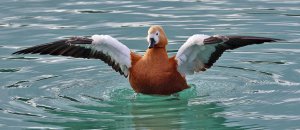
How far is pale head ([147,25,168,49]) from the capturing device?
1430 centimetres

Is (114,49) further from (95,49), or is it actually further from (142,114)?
(142,114)

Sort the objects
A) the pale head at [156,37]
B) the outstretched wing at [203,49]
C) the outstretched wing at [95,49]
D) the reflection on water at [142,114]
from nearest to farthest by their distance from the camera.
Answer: the reflection on water at [142,114] → the outstretched wing at [203,49] → the pale head at [156,37] → the outstretched wing at [95,49]

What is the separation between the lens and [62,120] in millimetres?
13227

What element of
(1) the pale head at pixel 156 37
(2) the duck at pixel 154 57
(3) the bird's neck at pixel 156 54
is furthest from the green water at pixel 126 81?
(1) the pale head at pixel 156 37

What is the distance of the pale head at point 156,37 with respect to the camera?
46.9ft

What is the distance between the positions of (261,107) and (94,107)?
2.45 m

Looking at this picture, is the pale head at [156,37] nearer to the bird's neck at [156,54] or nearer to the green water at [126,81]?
the bird's neck at [156,54]

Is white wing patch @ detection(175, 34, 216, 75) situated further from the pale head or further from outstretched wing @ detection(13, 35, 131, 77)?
outstretched wing @ detection(13, 35, 131, 77)

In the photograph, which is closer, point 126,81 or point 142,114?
point 142,114

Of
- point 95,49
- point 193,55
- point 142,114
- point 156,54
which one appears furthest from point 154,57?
point 142,114

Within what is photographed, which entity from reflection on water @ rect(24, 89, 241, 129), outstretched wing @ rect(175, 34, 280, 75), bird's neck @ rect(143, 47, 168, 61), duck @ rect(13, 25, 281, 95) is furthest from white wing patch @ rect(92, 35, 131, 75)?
outstretched wing @ rect(175, 34, 280, 75)

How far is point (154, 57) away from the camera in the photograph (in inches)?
578

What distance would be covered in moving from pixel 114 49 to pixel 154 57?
2.24 ft

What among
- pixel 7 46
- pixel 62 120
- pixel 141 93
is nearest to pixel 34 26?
pixel 7 46
